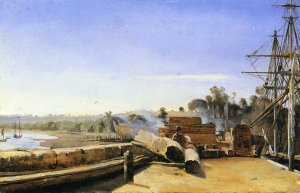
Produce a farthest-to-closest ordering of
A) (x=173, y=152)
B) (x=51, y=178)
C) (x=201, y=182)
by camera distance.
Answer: (x=173, y=152)
(x=201, y=182)
(x=51, y=178)

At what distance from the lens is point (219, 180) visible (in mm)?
13125

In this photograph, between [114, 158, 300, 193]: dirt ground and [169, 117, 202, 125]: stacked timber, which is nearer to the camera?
[114, 158, 300, 193]: dirt ground

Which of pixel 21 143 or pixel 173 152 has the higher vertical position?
pixel 173 152

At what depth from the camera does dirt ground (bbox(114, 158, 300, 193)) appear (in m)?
11.2

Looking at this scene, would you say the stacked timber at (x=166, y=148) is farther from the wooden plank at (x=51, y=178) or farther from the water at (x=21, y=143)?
the water at (x=21, y=143)

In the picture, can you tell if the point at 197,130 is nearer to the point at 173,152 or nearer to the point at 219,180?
the point at 173,152

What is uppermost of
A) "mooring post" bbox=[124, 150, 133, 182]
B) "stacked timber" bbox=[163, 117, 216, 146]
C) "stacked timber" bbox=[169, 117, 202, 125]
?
"stacked timber" bbox=[169, 117, 202, 125]

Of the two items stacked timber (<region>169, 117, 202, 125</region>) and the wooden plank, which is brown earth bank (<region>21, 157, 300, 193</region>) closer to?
the wooden plank

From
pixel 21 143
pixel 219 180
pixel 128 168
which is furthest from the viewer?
pixel 21 143

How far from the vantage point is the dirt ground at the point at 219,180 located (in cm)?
1125

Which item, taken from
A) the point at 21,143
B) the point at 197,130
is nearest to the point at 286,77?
the point at 197,130

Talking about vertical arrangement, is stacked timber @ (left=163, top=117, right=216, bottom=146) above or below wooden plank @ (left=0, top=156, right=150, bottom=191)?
above

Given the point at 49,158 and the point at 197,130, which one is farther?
the point at 197,130

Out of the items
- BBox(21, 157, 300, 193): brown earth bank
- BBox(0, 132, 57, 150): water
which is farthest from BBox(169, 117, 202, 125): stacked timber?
BBox(0, 132, 57, 150): water
